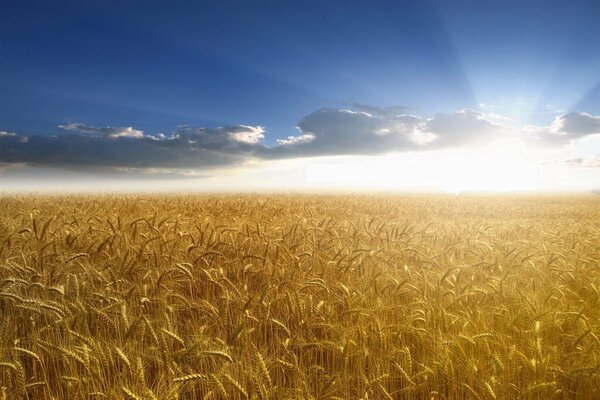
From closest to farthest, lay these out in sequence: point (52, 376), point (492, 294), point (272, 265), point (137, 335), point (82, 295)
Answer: point (52, 376)
point (137, 335)
point (82, 295)
point (492, 294)
point (272, 265)

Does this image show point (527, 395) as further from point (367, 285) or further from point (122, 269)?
point (122, 269)

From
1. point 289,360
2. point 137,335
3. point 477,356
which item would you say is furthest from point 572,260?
point 137,335

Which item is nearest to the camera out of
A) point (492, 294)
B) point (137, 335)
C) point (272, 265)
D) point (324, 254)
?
point (137, 335)

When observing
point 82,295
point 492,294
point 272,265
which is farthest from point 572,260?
point 82,295

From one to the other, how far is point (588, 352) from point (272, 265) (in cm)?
272

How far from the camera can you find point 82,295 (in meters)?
3.33

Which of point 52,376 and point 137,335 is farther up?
point 137,335

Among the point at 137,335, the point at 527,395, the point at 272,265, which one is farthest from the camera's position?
the point at 272,265

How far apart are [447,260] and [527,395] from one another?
9.11 ft

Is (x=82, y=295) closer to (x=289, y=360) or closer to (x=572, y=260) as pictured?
(x=289, y=360)

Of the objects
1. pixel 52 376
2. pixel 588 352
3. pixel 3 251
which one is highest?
pixel 3 251

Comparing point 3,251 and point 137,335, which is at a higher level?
point 3,251

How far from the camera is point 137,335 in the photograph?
2684 mm

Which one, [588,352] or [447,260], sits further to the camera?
[447,260]
